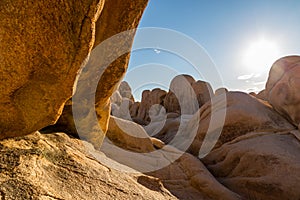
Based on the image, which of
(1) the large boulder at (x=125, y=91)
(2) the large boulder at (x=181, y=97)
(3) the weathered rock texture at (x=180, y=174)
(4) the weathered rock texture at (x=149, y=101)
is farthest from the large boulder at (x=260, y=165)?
(1) the large boulder at (x=125, y=91)

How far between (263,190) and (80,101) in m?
6.32

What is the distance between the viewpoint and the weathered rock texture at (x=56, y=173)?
9.00 ft

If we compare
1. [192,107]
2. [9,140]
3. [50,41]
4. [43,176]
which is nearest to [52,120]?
[9,140]

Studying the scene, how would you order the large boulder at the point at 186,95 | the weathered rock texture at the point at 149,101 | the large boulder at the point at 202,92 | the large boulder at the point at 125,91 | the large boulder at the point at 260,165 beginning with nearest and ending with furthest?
the large boulder at the point at 260,165 → the large boulder at the point at 202,92 → the large boulder at the point at 186,95 → the weathered rock texture at the point at 149,101 → the large boulder at the point at 125,91

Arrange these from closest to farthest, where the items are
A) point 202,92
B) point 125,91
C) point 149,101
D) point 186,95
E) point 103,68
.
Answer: point 103,68, point 202,92, point 186,95, point 149,101, point 125,91

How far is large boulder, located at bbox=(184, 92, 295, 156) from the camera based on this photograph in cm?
1137

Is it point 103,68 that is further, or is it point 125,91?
point 125,91

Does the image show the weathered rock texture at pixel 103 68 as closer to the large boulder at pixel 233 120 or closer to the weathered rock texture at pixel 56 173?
the weathered rock texture at pixel 56 173

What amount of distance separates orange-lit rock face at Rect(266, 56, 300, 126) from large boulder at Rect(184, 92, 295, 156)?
0.41m

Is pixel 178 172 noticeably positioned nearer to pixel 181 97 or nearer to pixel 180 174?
pixel 180 174

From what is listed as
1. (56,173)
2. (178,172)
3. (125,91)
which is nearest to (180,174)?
(178,172)

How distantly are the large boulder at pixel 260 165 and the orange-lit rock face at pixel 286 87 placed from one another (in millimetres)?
1796

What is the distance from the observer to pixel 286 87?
485 inches

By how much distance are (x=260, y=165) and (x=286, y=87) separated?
5.88 meters
